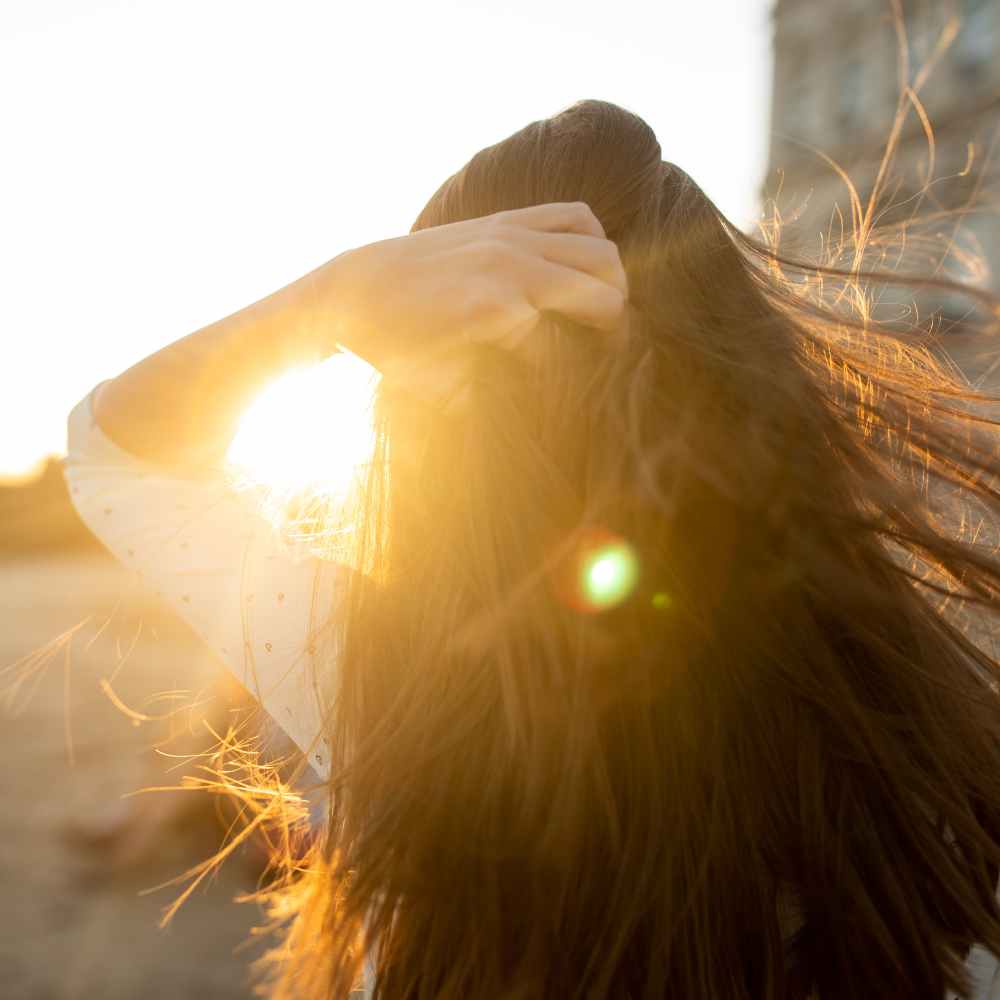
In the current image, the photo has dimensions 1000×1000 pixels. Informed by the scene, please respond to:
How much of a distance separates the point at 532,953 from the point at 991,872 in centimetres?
59

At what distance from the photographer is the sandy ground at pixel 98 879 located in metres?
3.82

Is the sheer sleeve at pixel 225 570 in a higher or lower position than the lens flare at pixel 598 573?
higher

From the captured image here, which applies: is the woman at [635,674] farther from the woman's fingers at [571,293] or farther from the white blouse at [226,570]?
the white blouse at [226,570]

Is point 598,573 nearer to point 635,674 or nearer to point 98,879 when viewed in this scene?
point 635,674

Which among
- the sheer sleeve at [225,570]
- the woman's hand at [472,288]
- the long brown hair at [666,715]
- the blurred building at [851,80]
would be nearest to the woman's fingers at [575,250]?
the woman's hand at [472,288]

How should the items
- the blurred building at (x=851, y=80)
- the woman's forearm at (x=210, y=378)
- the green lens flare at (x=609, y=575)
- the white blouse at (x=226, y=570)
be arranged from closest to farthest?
the green lens flare at (x=609, y=575) → the woman's forearm at (x=210, y=378) → the white blouse at (x=226, y=570) → the blurred building at (x=851, y=80)

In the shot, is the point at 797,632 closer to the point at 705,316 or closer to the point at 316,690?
the point at 705,316

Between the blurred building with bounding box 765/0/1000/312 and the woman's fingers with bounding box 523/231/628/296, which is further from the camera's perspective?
the blurred building with bounding box 765/0/1000/312

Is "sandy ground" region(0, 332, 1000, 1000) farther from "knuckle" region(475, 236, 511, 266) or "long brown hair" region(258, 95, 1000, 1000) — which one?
"knuckle" region(475, 236, 511, 266)

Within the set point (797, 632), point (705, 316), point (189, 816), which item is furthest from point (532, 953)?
point (189, 816)

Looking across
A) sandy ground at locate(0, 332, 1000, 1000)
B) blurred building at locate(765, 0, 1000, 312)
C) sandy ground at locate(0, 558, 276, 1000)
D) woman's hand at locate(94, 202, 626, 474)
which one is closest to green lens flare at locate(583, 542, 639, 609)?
woman's hand at locate(94, 202, 626, 474)

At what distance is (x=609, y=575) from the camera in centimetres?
95

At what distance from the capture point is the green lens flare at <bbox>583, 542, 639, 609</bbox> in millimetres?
940

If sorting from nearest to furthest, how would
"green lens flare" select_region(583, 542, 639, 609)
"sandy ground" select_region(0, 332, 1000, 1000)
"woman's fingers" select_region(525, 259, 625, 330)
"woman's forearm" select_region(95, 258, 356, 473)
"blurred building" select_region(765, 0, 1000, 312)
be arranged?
"woman's fingers" select_region(525, 259, 625, 330) → "green lens flare" select_region(583, 542, 639, 609) → "woman's forearm" select_region(95, 258, 356, 473) → "sandy ground" select_region(0, 332, 1000, 1000) → "blurred building" select_region(765, 0, 1000, 312)
